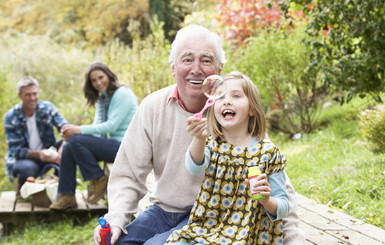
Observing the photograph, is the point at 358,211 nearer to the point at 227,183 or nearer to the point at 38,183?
the point at 227,183

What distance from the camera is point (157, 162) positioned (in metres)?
2.53

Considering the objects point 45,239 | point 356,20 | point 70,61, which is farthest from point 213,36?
point 70,61

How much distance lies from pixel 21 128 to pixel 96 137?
4.12ft

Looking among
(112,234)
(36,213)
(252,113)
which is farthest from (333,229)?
(36,213)

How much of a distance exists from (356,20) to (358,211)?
191 centimetres

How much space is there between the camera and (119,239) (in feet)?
7.57

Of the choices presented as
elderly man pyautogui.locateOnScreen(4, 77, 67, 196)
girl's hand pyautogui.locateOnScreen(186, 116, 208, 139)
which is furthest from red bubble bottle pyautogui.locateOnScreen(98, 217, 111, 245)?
elderly man pyautogui.locateOnScreen(4, 77, 67, 196)

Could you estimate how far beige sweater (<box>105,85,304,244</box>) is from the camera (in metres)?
2.42

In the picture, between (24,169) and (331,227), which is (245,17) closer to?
(24,169)

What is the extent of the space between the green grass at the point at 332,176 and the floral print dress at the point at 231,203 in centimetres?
146

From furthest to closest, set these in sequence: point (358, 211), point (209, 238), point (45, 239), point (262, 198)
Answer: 1. point (45, 239)
2. point (358, 211)
3. point (209, 238)
4. point (262, 198)

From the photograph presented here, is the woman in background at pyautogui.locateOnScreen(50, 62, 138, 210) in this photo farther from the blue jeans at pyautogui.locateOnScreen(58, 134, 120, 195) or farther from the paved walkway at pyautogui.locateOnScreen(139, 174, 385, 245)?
the paved walkway at pyautogui.locateOnScreen(139, 174, 385, 245)

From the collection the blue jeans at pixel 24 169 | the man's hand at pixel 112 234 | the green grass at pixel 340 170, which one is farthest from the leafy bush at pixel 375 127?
the blue jeans at pixel 24 169

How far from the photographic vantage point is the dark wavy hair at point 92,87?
510 centimetres
